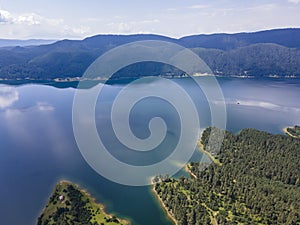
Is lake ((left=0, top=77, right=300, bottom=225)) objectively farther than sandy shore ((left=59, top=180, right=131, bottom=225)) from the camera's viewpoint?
Yes

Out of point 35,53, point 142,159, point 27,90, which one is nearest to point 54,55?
point 35,53

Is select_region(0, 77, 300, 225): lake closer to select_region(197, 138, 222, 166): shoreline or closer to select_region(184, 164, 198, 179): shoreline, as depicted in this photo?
select_region(184, 164, 198, 179): shoreline

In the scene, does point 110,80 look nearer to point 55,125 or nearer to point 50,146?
point 55,125

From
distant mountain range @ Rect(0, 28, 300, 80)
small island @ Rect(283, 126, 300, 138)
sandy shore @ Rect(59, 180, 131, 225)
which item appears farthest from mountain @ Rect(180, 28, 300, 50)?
sandy shore @ Rect(59, 180, 131, 225)

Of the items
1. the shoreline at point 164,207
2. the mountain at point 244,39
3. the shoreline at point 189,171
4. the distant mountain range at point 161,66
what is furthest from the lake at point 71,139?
the mountain at point 244,39

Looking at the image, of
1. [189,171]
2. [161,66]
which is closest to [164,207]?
[189,171]

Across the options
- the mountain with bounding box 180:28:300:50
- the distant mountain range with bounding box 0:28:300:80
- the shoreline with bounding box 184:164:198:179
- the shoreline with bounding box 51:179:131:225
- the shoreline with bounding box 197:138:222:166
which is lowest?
the shoreline with bounding box 51:179:131:225
